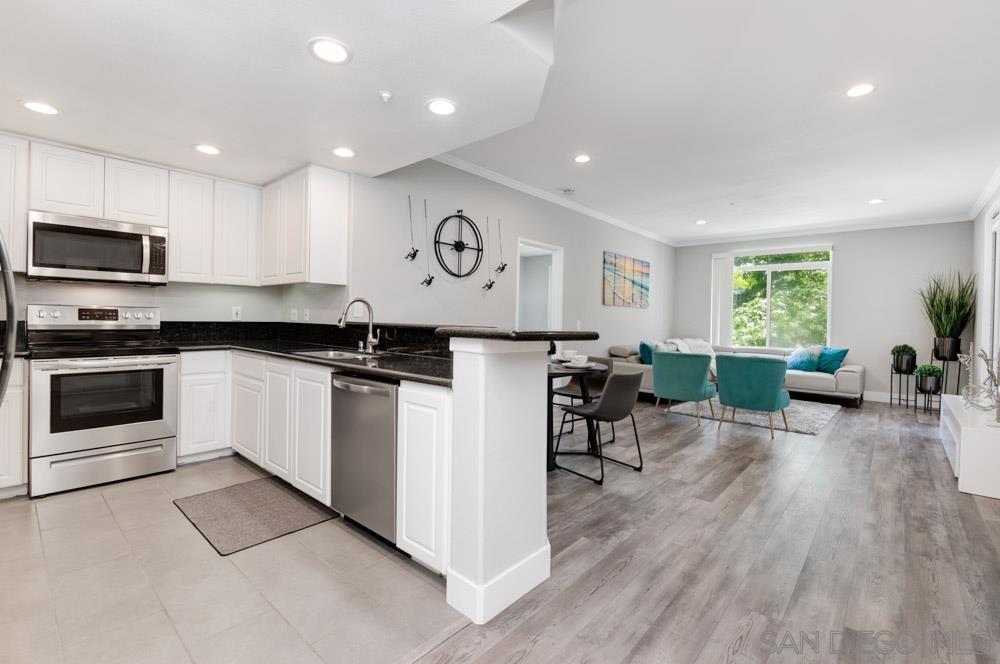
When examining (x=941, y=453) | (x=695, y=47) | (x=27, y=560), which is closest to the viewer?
(x=27, y=560)

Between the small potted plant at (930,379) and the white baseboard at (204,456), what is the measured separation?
7597mm

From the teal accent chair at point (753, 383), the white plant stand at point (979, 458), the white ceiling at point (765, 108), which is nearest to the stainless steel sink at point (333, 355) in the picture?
the white ceiling at point (765, 108)

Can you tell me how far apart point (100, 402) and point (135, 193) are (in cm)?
150

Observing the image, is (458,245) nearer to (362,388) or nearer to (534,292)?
(362,388)

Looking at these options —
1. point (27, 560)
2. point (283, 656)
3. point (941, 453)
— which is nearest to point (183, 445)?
point (27, 560)

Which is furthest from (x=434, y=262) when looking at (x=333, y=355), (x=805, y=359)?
(x=805, y=359)

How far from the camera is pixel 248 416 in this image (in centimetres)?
324

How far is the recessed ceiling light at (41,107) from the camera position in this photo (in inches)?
96.9

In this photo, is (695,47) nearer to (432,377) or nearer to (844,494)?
(432,377)

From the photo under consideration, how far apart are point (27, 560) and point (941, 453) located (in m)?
6.15

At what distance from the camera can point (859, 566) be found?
83.7 inches

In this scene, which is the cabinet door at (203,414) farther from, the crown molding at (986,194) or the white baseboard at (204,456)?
the crown molding at (986,194)

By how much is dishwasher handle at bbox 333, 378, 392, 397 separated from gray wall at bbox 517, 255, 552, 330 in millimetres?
5919

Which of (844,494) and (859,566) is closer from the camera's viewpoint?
(859,566)
